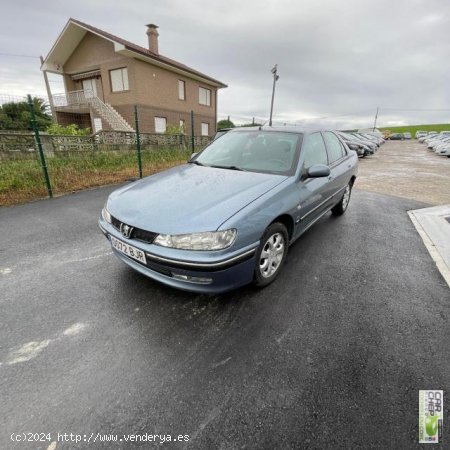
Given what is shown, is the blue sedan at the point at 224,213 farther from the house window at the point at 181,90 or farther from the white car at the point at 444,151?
the white car at the point at 444,151

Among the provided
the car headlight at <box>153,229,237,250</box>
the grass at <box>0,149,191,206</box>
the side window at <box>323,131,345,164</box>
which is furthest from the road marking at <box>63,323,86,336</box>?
the grass at <box>0,149,191,206</box>

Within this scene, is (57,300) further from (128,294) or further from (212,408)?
(212,408)

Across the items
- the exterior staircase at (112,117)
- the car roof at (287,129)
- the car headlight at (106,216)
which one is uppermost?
the exterior staircase at (112,117)

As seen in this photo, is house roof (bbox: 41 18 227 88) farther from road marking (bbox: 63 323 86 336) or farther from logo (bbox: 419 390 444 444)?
logo (bbox: 419 390 444 444)

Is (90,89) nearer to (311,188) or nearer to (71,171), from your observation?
(71,171)

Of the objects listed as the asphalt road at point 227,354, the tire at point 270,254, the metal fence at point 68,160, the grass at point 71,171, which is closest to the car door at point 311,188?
the tire at point 270,254

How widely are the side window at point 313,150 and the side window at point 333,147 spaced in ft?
0.75

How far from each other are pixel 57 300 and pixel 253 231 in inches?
78.4

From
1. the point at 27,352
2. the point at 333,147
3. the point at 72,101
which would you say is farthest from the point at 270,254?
the point at 72,101

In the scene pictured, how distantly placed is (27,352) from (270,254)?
2.11 meters

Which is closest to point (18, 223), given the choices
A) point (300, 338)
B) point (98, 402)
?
point (98, 402)

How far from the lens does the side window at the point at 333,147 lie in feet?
12.7

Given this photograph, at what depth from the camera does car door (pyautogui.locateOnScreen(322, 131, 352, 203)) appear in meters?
3.79

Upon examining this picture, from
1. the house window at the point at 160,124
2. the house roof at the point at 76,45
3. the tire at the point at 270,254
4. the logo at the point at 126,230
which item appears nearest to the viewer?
the logo at the point at 126,230
